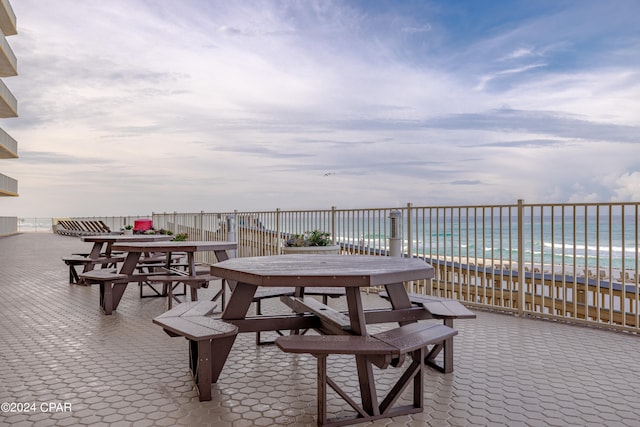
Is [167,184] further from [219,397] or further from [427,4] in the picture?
[219,397]

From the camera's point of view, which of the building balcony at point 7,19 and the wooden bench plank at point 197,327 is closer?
the wooden bench plank at point 197,327

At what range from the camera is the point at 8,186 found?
107ft

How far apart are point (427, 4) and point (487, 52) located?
368 cm

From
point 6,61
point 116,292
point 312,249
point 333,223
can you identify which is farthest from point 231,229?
point 6,61

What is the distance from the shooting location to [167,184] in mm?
24625

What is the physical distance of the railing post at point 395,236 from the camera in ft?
21.7

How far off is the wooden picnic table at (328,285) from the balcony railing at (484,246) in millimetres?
2236

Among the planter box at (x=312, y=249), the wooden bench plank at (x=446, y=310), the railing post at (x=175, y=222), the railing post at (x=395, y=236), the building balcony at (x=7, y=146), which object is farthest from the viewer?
the building balcony at (x=7, y=146)

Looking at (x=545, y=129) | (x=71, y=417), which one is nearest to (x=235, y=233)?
(x=71, y=417)

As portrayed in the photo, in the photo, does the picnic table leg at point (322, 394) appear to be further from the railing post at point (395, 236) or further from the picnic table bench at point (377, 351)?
the railing post at point (395, 236)

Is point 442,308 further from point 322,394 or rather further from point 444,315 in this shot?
point 322,394

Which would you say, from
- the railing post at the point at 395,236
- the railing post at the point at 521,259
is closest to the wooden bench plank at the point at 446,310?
the railing post at the point at 521,259

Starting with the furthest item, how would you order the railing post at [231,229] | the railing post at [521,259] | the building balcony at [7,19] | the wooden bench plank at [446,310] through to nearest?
1. the building balcony at [7,19]
2. the railing post at [231,229]
3. the railing post at [521,259]
4. the wooden bench plank at [446,310]

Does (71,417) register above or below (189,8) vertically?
below
